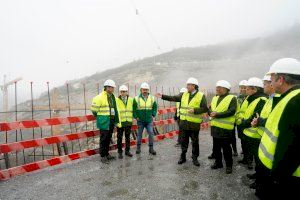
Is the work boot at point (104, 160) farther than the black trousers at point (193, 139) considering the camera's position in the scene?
Yes

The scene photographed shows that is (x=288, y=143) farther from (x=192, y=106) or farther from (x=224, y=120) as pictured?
(x=192, y=106)

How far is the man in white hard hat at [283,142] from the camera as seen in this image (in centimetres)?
247

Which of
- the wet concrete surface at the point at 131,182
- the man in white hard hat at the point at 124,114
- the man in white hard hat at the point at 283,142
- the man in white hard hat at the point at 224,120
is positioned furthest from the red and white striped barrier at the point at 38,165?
the man in white hard hat at the point at 283,142

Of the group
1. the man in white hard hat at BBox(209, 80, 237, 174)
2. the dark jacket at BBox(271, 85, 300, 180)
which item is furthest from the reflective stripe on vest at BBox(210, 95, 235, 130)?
the dark jacket at BBox(271, 85, 300, 180)

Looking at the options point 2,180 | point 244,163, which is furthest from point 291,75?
point 2,180

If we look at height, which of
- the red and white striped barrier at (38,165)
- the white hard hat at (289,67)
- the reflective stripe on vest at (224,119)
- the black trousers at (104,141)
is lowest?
the red and white striped barrier at (38,165)

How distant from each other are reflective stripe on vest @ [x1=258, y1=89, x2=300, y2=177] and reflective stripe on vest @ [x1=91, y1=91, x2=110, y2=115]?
5.36 metres

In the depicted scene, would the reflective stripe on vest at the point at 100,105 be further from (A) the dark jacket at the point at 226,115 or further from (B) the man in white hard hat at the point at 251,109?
(B) the man in white hard hat at the point at 251,109

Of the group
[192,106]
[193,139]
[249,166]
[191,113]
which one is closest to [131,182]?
[193,139]

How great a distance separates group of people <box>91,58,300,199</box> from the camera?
252cm

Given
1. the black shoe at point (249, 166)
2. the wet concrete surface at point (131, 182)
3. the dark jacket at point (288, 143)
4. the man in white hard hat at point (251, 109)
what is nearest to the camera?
the dark jacket at point (288, 143)

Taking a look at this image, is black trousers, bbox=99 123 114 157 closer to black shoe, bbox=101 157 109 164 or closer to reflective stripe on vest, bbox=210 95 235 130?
black shoe, bbox=101 157 109 164

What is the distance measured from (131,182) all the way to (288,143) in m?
4.01

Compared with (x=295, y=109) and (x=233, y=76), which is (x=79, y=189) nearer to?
(x=295, y=109)
